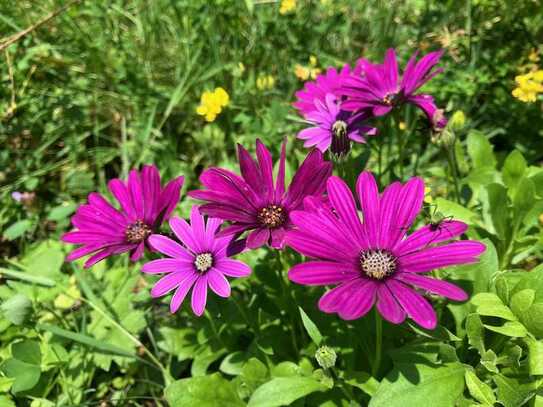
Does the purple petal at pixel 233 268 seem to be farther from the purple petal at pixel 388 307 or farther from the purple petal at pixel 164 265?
the purple petal at pixel 388 307

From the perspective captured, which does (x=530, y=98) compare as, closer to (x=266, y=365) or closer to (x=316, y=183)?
(x=316, y=183)

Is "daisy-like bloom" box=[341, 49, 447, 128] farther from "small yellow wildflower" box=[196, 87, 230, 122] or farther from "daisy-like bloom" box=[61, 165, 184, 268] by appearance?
"small yellow wildflower" box=[196, 87, 230, 122]

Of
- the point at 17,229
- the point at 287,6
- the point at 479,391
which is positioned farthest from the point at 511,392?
the point at 287,6

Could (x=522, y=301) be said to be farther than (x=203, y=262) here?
No

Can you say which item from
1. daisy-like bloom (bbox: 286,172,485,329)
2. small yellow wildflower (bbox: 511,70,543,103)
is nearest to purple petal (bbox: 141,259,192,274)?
daisy-like bloom (bbox: 286,172,485,329)

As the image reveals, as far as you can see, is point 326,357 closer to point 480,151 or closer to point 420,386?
point 420,386

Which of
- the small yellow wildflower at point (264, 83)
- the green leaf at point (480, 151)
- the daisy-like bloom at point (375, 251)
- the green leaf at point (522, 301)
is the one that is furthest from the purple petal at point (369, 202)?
the small yellow wildflower at point (264, 83)

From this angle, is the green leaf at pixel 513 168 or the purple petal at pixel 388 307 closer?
the purple petal at pixel 388 307
